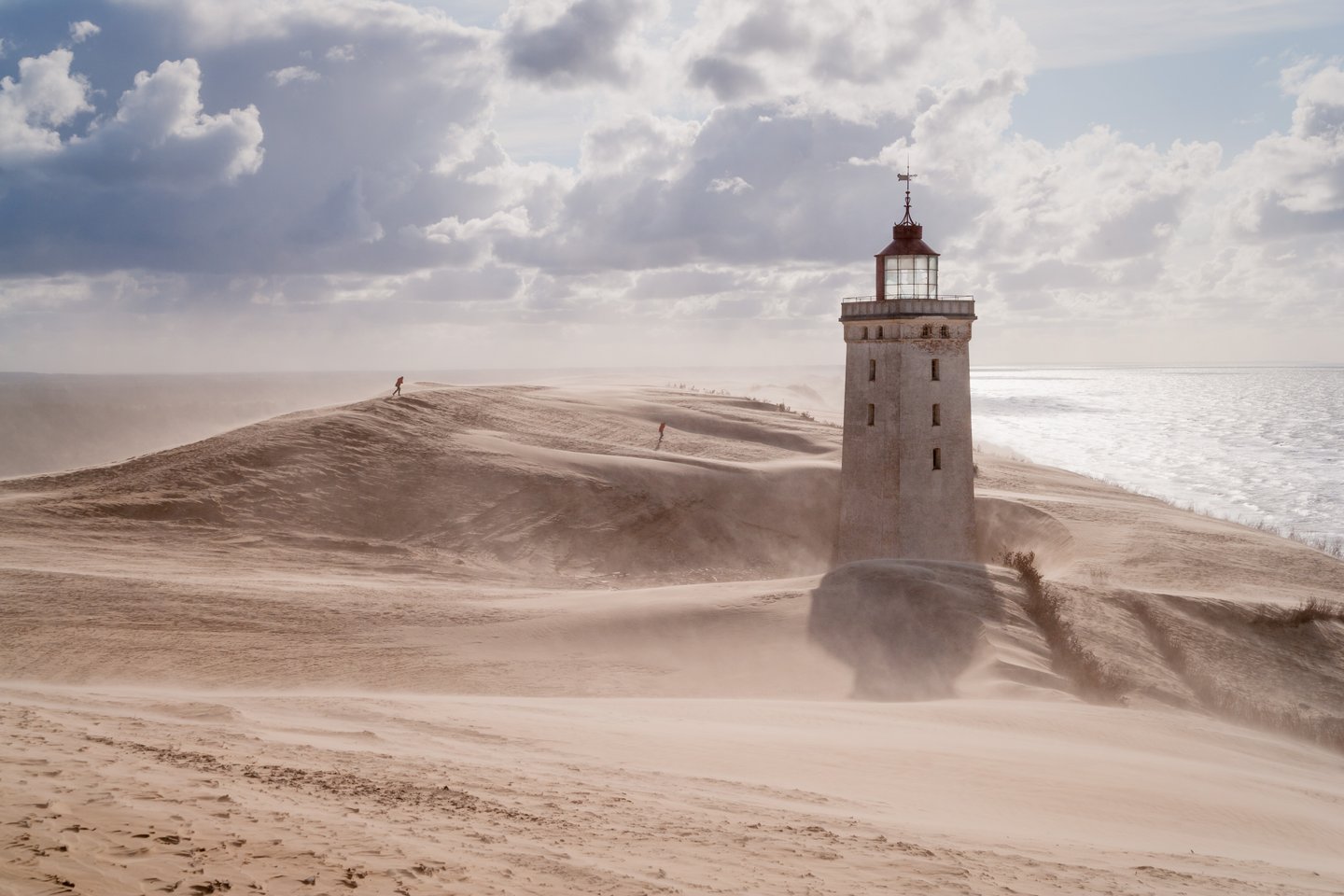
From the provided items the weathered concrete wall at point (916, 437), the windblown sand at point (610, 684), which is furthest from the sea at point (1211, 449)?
the windblown sand at point (610, 684)

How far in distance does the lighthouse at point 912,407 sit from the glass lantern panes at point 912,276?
0.08ft

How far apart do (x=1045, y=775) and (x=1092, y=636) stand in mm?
7540

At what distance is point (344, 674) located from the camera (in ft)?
51.8

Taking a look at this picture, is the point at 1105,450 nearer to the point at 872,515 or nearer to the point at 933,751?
the point at 872,515

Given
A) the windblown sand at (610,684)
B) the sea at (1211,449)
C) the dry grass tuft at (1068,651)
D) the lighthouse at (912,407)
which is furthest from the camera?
the sea at (1211,449)

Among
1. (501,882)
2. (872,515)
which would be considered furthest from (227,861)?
(872,515)

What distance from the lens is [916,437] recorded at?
25922 millimetres

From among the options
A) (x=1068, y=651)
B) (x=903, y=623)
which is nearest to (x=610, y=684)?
(x=903, y=623)

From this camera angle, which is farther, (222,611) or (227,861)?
(222,611)

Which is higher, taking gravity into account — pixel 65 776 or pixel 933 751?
pixel 65 776

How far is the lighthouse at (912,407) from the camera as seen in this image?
25.8m

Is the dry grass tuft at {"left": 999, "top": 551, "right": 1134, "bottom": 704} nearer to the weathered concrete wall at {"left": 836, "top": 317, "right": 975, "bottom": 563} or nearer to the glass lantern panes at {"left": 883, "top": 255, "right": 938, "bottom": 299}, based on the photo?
the weathered concrete wall at {"left": 836, "top": 317, "right": 975, "bottom": 563}

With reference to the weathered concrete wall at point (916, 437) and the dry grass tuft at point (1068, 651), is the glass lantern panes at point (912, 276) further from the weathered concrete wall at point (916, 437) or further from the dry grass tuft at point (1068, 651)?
the dry grass tuft at point (1068, 651)

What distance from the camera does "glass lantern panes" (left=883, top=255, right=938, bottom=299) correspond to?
26281mm
